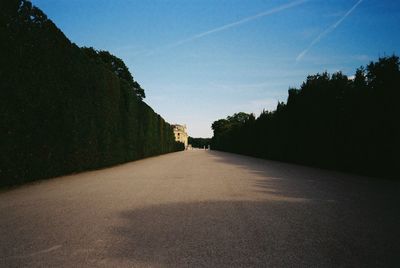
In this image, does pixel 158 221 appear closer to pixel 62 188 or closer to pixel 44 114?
pixel 62 188

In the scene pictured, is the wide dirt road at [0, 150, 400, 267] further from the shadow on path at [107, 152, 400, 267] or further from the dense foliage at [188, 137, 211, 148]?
the dense foliage at [188, 137, 211, 148]

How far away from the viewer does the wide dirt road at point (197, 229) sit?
2.60m

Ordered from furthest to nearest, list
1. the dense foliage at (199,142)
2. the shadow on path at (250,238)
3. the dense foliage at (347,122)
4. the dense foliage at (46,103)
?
the dense foliage at (199,142), the dense foliage at (347,122), the dense foliage at (46,103), the shadow on path at (250,238)

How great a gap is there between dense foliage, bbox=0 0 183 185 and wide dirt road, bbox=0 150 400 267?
147cm

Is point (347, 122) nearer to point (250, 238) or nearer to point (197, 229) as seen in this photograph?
point (250, 238)

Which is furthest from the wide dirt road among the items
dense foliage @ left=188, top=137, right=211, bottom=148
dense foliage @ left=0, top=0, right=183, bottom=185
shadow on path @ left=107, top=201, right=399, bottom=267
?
dense foliage @ left=188, top=137, right=211, bottom=148

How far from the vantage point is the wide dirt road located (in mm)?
2604

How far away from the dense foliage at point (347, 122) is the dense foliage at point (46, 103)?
38.6 feet

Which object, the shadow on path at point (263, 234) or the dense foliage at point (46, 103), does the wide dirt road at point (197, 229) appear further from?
the dense foliage at point (46, 103)

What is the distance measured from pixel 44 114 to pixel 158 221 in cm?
627

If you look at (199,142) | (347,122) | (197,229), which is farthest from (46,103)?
(199,142)

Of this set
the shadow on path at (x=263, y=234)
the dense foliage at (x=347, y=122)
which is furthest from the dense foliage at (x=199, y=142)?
the shadow on path at (x=263, y=234)

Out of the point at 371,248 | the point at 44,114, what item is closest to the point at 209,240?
the point at 371,248

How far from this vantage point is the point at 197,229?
3.47 m
